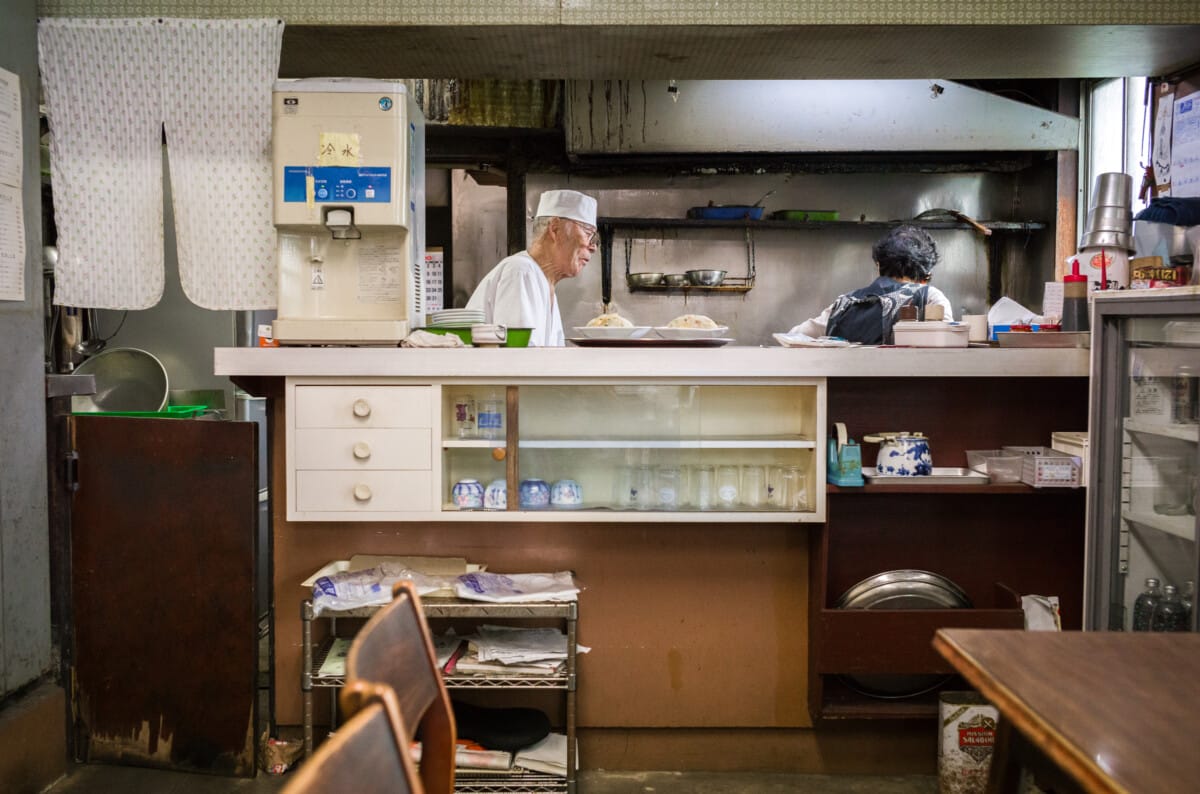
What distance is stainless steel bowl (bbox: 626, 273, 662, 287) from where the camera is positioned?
5.43m

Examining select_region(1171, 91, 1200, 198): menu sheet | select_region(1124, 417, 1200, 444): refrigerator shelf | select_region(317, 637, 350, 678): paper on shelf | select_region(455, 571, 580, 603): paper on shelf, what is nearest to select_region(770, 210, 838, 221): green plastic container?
select_region(1171, 91, 1200, 198): menu sheet

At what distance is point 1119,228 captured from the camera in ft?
9.18

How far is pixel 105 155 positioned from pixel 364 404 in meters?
1.16

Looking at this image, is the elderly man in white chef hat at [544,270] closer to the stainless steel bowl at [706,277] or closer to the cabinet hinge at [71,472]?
the stainless steel bowl at [706,277]

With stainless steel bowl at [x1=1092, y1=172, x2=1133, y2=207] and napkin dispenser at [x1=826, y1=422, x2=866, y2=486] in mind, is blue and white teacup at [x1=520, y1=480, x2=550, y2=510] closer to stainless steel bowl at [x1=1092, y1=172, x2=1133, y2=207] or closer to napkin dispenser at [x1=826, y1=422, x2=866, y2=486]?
napkin dispenser at [x1=826, y1=422, x2=866, y2=486]

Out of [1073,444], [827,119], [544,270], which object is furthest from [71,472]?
[827,119]

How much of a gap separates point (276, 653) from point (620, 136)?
11.1ft

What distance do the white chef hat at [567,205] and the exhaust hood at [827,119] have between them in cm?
122

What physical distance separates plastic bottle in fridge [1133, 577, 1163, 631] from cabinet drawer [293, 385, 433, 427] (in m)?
2.05

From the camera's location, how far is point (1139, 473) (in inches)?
102

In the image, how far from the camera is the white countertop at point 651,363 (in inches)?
104

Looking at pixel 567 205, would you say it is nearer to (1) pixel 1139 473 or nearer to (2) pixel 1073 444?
(2) pixel 1073 444

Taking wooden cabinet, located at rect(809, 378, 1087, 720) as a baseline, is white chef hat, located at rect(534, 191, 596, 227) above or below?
above

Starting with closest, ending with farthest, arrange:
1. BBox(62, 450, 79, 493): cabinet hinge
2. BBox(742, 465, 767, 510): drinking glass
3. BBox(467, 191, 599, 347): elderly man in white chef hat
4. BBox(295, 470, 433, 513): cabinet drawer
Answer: BBox(295, 470, 433, 513): cabinet drawer, BBox(742, 465, 767, 510): drinking glass, BBox(62, 450, 79, 493): cabinet hinge, BBox(467, 191, 599, 347): elderly man in white chef hat
